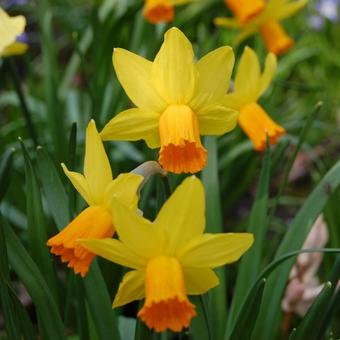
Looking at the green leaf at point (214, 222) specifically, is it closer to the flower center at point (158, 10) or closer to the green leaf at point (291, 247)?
the green leaf at point (291, 247)

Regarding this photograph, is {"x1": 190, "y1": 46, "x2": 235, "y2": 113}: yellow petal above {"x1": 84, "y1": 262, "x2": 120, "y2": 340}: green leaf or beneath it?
above

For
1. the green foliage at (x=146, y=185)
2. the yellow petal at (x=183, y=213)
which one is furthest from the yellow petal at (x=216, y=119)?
the yellow petal at (x=183, y=213)

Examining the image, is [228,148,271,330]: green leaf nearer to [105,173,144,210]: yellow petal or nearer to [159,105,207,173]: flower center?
[159,105,207,173]: flower center

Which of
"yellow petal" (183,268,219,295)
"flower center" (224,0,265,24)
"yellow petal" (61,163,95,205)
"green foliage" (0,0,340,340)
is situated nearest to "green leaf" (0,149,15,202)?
"green foliage" (0,0,340,340)

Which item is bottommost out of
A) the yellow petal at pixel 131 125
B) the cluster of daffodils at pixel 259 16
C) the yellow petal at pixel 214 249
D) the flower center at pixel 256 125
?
the yellow petal at pixel 214 249

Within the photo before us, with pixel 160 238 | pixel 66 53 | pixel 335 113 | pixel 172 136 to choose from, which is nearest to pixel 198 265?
pixel 160 238

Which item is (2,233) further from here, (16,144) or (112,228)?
(16,144)

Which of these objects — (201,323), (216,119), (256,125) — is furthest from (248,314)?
(256,125)
